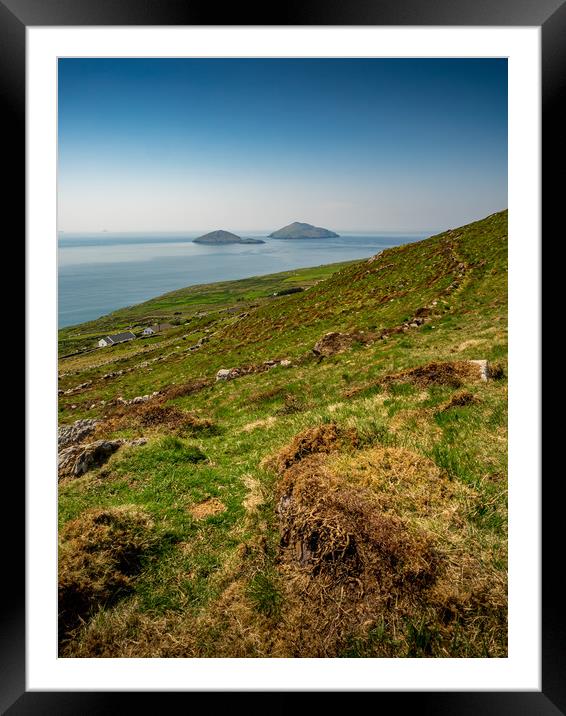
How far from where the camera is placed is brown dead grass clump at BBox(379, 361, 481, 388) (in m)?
7.53

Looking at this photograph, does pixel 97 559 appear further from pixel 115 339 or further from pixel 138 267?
pixel 138 267

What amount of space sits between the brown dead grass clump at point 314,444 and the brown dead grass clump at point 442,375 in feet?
9.50

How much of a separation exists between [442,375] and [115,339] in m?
55.2

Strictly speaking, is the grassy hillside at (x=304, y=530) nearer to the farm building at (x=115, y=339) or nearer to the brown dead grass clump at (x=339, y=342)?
the brown dead grass clump at (x=339, y=342)

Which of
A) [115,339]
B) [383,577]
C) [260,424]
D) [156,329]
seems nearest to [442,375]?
[260,424]

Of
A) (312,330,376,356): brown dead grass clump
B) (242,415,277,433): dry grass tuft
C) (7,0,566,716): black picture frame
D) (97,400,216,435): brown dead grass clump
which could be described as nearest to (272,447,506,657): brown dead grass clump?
(7,0,566,716): black picture frame

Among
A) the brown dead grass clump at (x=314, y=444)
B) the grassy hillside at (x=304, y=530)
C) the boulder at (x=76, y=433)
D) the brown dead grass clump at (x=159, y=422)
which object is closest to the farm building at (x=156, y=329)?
the boulder at (x=76, y=433)

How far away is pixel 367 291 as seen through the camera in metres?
31.5

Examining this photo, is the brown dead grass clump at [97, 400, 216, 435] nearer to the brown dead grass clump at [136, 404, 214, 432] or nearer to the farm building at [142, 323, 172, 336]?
the brown dead grass clump at [136, 404, 214, 432]

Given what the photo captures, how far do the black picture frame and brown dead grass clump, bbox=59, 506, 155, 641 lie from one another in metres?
0.44

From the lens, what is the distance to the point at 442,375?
787cm
